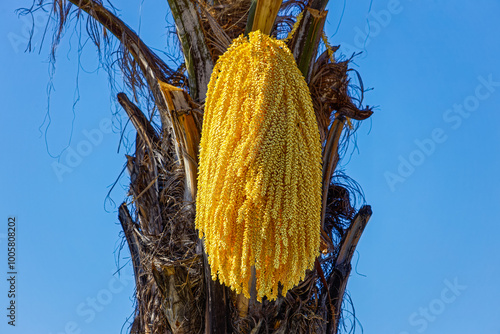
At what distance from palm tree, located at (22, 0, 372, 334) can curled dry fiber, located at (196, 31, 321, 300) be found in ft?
2.35

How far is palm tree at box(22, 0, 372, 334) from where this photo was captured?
4.16m

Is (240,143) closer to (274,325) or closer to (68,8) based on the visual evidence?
(274,325)

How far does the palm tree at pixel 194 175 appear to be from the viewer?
4.16 meters

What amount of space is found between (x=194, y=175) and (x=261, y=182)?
4.37 feet

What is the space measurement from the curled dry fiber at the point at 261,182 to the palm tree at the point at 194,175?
72 centimetres

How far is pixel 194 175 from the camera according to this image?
4430 millimetres

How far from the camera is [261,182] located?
3.17m

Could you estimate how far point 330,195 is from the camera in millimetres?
5281

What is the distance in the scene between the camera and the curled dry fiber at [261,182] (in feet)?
10.4

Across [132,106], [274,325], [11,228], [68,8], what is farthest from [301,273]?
[11,228]

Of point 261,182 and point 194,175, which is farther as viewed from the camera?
point 194,175

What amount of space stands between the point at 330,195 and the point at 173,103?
5.31 feet

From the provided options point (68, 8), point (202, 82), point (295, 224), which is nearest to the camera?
point (295, 224)

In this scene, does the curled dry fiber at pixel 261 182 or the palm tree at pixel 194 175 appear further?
the palm tree at pixel 194 175
